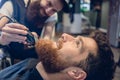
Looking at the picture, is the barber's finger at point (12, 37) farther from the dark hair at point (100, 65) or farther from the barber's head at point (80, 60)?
the dark hair at point (100, 65)

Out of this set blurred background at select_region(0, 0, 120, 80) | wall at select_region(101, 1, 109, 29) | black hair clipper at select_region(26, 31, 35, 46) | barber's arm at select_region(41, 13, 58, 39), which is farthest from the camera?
wall at select_region(101, 1, 109, 29)

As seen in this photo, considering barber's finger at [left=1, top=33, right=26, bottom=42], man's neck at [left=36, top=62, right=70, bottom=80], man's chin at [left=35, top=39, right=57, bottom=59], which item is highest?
barber's finger at [left=1, top=33, right=26, bottom=42]

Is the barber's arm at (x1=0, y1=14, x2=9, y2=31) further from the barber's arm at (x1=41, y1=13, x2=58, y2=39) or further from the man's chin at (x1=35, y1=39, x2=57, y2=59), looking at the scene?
the barber's arm at (x1=41, y1=13, x2=58, y2=39)

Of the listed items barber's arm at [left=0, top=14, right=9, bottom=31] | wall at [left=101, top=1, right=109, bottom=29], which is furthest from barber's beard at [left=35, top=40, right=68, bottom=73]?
wall at [left=101, top=1, right=109, bottom=29]

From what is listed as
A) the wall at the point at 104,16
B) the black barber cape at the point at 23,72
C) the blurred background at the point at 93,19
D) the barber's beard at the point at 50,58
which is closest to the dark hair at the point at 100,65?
the barber's beard at the point at 50,58

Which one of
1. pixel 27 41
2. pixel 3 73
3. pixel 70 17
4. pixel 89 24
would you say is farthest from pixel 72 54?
pixel 89 24

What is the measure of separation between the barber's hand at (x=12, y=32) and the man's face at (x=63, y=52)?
11 cm

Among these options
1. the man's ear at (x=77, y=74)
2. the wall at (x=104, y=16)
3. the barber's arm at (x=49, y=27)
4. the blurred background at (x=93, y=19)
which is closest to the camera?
the man's ear at (x=77, y=74)

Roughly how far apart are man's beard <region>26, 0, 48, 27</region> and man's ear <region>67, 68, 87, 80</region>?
0.52m

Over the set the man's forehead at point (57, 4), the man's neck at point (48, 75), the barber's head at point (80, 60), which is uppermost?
the man's forehead at point (57, 4)

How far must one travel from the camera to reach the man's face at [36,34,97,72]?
4.00 feet

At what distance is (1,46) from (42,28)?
368mm

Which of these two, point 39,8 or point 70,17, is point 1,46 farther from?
point 70,17

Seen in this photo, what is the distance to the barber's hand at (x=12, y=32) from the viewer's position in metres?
1.21
